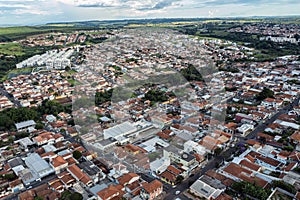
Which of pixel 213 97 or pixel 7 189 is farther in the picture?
pixel 213 97

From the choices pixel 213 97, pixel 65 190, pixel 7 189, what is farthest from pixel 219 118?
pixel 7 189

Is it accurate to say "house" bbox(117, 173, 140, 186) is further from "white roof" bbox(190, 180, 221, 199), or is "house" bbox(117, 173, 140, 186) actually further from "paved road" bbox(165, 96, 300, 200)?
"white roof" bbox(190, 180, 221, 199)

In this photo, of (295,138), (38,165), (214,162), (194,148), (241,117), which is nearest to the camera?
(38,165)

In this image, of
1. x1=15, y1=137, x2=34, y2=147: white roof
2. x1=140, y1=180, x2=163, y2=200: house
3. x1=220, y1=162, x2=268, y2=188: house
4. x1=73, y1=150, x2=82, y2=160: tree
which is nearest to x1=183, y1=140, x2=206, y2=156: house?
x1=220, y1=162, x2=268, y2=188: house

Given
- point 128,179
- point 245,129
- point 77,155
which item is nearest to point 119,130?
point 77,155

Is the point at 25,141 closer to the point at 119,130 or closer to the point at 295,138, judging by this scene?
the point at 119,130

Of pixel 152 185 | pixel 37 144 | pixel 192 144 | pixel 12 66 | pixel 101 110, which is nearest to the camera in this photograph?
pixel 152 185

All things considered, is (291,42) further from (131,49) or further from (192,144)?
(192,144)
